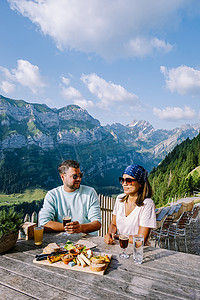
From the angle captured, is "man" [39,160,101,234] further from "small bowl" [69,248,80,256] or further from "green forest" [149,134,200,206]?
"green forest" [149,134,200,206]

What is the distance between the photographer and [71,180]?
393 centimetres

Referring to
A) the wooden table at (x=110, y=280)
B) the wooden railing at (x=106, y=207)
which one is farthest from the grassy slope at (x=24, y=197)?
the wooden table at (x=110, y=280)

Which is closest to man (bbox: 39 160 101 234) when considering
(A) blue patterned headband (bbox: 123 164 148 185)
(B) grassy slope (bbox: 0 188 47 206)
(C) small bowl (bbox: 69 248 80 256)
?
(A) blue patterned headband (bbox: 123 164 148 185)

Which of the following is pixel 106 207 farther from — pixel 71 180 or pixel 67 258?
pixel 67 258

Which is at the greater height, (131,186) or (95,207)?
(131,186)

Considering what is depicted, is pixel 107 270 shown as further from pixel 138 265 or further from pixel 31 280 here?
pixel 31 280

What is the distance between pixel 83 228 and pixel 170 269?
1.58 m

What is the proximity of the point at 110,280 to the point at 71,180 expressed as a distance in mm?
2155

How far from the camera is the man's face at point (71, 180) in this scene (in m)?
3.93

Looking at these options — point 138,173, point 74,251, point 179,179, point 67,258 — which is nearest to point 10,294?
point 67,258

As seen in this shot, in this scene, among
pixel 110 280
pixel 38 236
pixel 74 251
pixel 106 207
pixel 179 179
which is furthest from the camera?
pixel 179 179

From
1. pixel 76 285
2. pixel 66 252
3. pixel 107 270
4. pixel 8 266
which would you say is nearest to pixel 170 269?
pixel 107 270

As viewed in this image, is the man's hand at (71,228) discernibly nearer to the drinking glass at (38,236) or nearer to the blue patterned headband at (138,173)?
the drinking glass at (38,236)

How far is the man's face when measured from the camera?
3.93 m
